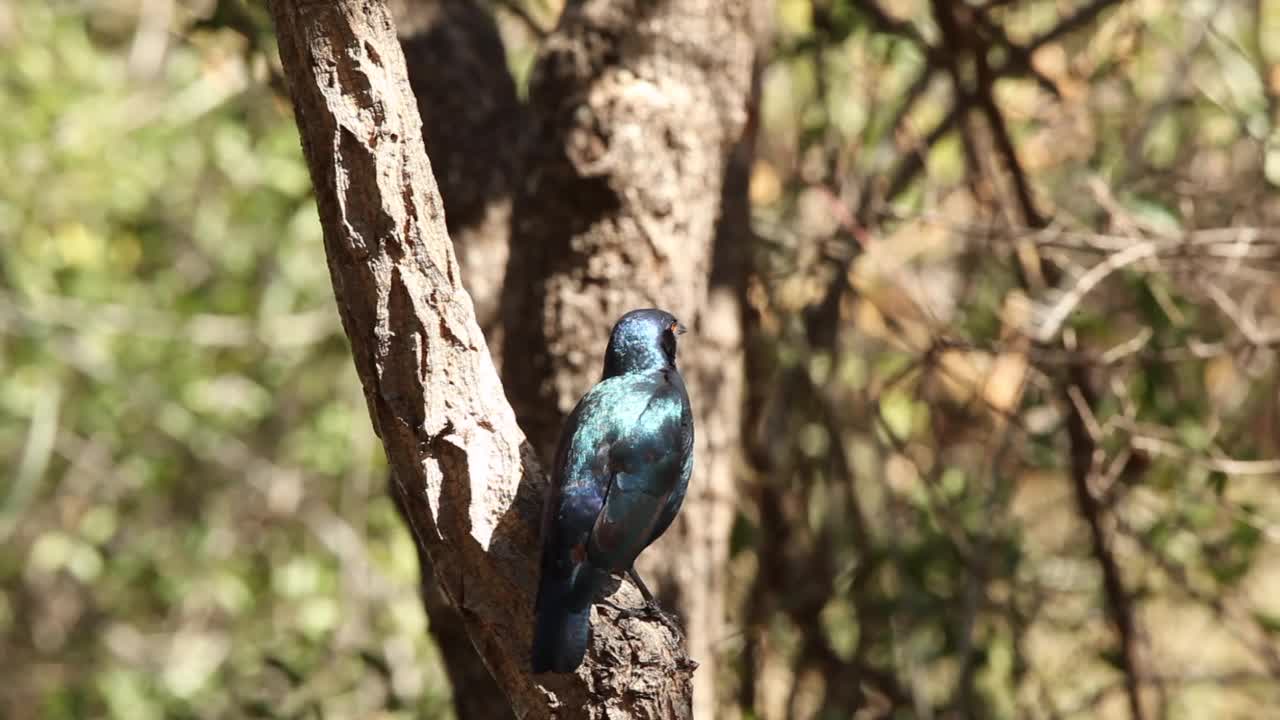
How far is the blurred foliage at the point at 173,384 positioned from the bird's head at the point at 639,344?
2.72 metres

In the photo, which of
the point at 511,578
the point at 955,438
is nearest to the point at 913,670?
the point at 955,438

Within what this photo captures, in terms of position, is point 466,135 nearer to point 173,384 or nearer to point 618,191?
point 618,191

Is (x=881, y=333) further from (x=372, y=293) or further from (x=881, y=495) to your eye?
(x=372, y=293)

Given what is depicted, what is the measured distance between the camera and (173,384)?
623 centimetres

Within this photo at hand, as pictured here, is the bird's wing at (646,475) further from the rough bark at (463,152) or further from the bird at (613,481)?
the rough bark at (463,152)

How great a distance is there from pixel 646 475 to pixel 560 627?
1.57 ft

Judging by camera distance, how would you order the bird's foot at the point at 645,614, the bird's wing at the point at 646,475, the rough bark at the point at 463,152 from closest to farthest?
the bird's foot at the point at 645,614 → the bird's wing at the point at 646,475 → the rough bark at the point at 463,152

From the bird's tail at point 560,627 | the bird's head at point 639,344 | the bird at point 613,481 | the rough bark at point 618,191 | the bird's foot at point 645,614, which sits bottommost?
the bird's tail at point 560,627

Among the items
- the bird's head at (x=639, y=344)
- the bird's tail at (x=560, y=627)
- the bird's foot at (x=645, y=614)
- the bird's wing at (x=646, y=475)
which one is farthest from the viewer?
the bird's head at (x=639, y=344)

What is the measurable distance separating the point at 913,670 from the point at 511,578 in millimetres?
2658

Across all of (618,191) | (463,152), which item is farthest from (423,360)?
(463,152)

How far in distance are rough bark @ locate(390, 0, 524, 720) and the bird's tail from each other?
5.07 feet

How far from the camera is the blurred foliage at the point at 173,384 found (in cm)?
599

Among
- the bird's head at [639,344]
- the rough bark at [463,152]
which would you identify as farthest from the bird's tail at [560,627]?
the rough bark at [463,152]
